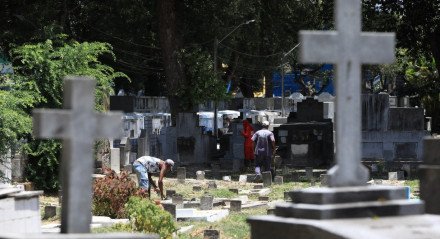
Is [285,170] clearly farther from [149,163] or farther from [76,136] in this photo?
[76,136]


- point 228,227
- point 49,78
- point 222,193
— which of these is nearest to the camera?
point 228,227

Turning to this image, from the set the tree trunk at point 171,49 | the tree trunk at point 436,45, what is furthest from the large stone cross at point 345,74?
the tree trunk at point 436,45

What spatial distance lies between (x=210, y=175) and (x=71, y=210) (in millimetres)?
23277

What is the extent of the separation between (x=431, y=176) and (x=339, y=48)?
7.61ft

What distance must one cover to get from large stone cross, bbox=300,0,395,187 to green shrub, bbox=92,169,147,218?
10.3 m

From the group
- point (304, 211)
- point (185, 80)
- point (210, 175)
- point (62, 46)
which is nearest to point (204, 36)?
point (185, 80)

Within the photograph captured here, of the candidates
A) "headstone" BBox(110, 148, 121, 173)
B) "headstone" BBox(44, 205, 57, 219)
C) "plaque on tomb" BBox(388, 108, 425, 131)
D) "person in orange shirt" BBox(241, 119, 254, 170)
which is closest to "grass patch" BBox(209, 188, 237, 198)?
"headstone" BBox(110, 148, 121, 173)

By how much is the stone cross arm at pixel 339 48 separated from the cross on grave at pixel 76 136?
1.86m

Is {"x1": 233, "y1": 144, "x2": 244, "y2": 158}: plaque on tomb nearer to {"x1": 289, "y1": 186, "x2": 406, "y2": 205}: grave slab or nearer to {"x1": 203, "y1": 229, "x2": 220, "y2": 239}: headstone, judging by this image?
{"x1": 203, "y1": 229, "x2": 220, "y2": 239}: headstone

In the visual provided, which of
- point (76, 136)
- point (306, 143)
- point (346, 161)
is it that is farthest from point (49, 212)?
point (306, 143)

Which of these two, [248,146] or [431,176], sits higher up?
[248,146]

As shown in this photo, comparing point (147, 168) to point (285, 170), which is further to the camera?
point (285, 170)

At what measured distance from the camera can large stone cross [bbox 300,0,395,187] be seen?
8461 millimetres

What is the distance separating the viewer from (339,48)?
28.0 feet
